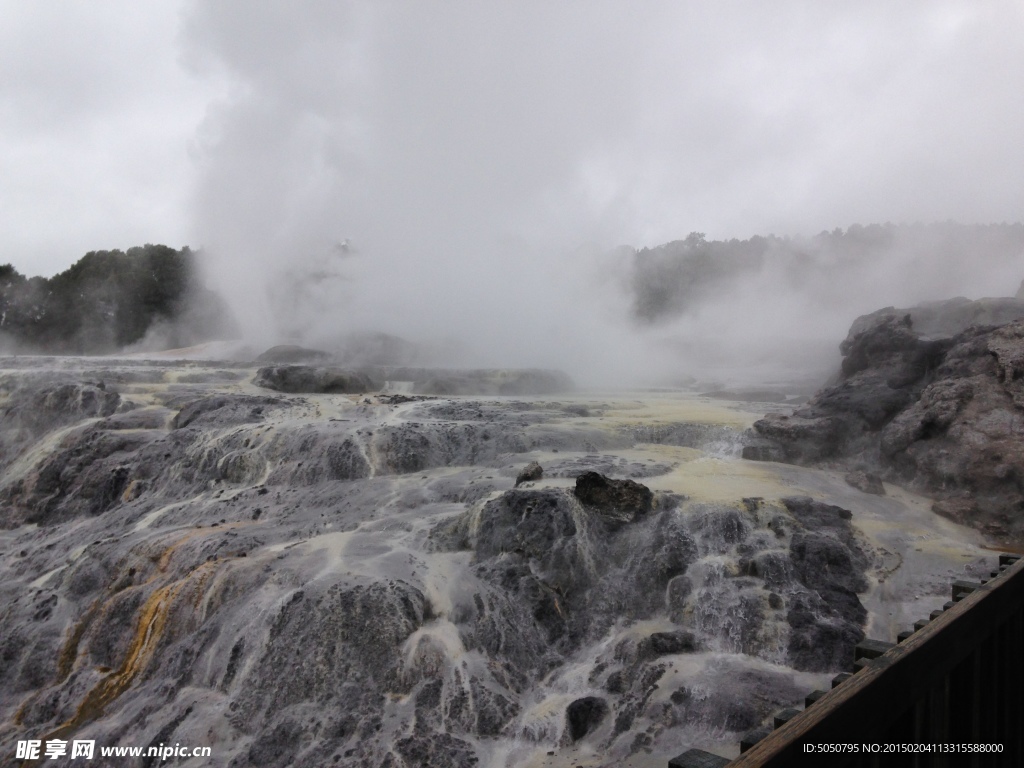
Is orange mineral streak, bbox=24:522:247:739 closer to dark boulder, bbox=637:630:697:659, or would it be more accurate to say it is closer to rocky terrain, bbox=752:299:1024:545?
dark boulder, bbox=637:630:697:659

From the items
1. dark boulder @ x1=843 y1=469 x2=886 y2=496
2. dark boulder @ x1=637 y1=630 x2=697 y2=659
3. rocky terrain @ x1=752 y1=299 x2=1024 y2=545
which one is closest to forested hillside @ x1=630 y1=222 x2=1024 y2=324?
rocky terrain @ x1=752 y1=299 x2=1024 y2=545

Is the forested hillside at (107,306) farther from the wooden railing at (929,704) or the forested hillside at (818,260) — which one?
the wooden railing at (929,704)

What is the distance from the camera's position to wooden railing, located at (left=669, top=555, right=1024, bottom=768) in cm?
134

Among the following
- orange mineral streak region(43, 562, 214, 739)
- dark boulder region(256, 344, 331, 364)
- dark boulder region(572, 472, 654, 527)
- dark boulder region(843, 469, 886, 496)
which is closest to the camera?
orange mineral streak region(43, 562, 214, 739)

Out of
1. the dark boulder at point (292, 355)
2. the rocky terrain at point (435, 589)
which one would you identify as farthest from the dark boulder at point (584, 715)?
the dark boulder at point (292, 355)

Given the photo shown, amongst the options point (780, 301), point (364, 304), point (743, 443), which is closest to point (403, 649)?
point (743, 443)

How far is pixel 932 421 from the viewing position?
943cm

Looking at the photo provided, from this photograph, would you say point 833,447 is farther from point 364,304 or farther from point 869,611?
point 364,304

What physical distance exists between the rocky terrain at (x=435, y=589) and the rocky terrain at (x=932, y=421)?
1.24ft

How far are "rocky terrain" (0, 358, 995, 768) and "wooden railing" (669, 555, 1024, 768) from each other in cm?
313

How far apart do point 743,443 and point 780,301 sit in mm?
23405

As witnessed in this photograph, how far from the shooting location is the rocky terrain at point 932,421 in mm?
8297

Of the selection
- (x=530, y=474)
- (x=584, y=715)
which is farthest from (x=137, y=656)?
(x=530, y=474)

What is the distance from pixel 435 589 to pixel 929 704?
→ 5169 millimetres
